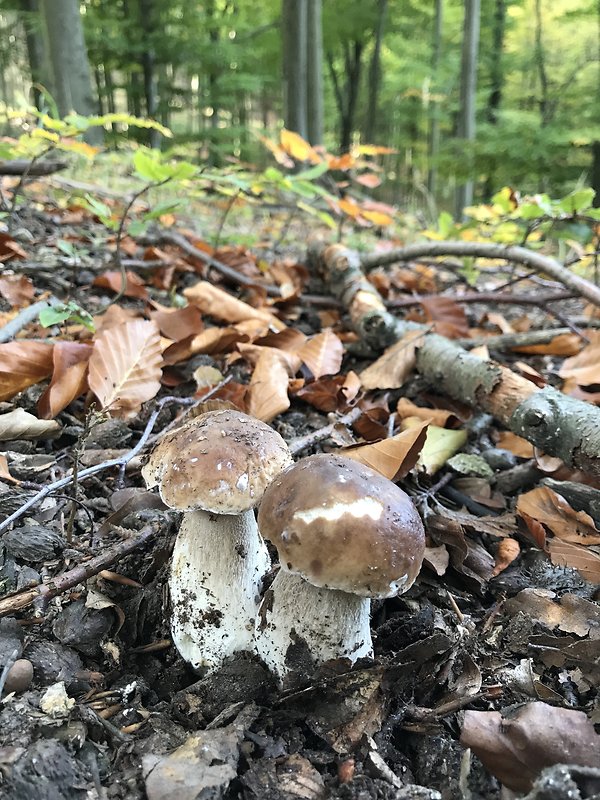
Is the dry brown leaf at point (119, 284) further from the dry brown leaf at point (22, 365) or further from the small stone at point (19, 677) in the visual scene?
the small stone at point (19, 677)

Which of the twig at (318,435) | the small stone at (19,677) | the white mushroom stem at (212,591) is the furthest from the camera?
the twig at (318,435)

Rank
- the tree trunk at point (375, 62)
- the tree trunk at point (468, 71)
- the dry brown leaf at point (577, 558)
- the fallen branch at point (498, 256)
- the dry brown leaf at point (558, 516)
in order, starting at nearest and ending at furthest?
the dry brown leaf at point (577, 558) → the dry brown leaf at point (558, 516) → the fallen branch at point (498, 256) → the tree trunk at point (468, 71) → the tree trunk at point (375, 62)

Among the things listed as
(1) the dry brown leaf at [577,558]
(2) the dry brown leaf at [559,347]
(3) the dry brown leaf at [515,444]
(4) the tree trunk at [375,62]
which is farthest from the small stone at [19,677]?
(4) the tree trunk at [375,62]

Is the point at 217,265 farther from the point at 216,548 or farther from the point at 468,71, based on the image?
the point at 468,71

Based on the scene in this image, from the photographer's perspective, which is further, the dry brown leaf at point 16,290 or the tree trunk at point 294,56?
the tree trunk at point 294,56

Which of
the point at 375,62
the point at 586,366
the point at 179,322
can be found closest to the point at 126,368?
the point at 179,322
